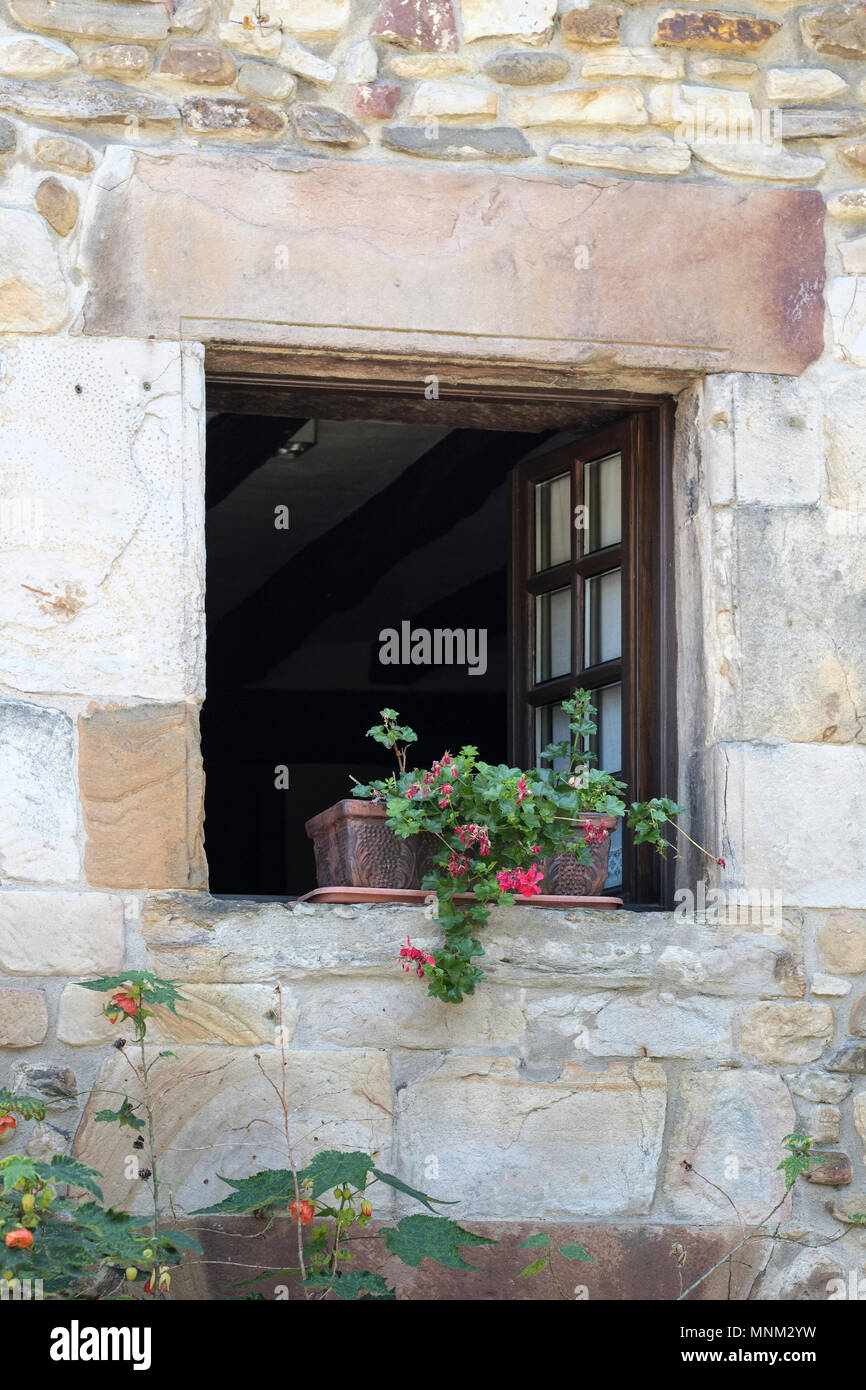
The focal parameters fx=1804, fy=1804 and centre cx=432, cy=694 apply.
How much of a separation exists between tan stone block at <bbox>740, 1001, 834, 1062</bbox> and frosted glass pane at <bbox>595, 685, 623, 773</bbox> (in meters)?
0.60

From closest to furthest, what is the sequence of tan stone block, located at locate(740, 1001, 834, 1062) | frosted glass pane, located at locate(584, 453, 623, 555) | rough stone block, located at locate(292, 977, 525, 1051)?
rough stone block, located at locate(292, 977, 525, 1051), tan stone block, located at locate(740, 1001, 834, 1062), frosted glass pane, located at locate(584, 453, 623, 555)

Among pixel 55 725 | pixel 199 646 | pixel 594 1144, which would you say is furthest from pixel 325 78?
pixel 594 1144

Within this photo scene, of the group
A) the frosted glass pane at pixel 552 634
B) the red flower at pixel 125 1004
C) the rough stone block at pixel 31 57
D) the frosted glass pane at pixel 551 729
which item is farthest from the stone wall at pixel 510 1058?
the rough stone block at pixel 31 57

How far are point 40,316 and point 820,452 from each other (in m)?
1.45

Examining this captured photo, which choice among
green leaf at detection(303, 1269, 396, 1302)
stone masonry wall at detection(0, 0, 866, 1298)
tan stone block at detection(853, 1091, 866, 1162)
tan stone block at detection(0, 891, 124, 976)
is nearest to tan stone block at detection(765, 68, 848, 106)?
stone masonry wall at detection(0, 0, 866, 1298)

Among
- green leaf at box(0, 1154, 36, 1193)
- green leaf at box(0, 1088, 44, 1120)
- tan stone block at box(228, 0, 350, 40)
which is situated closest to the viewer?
green leaf at box(0, 1154, 36, 1193)

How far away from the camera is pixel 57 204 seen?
3199mm

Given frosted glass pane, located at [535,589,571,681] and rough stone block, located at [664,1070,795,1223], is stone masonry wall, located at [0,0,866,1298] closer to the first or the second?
rough stone block, located at [664,1070,795,1223]

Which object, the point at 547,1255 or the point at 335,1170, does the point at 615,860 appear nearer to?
the point at 547,1255

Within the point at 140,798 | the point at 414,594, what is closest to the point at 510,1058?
the point at 140,798

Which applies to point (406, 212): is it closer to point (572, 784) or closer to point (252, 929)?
point (572, 784)

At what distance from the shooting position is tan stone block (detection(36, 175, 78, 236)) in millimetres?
3197

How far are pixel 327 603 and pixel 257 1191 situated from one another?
14.2 ft

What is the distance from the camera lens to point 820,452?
338cm
